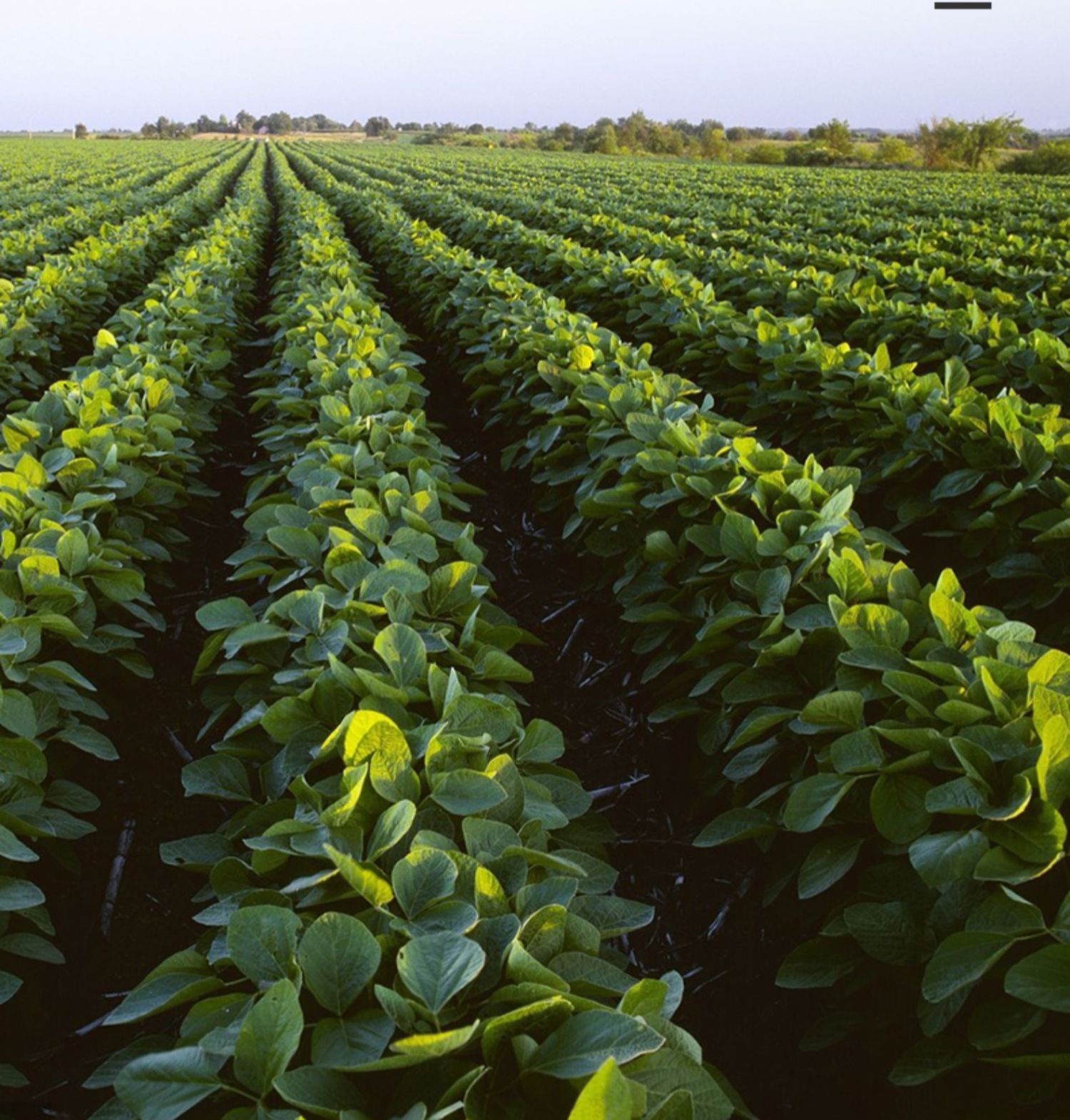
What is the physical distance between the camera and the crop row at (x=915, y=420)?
10.3 feet

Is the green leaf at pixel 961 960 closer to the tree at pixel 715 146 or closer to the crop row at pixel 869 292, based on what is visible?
the crop row at pixel 869 292

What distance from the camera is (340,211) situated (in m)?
16.7

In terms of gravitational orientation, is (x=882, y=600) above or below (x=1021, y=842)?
above

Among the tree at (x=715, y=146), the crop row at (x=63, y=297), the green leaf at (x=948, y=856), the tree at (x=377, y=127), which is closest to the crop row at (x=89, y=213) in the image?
the crop row at (x=63, y=297)

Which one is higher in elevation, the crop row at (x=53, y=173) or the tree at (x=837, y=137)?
the tree at (x=837, y=137)

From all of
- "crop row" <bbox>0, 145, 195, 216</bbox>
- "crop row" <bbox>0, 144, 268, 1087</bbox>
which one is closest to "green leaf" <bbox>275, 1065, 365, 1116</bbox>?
"crop row" <bbox>0, 144, 268, 1087</bbox>

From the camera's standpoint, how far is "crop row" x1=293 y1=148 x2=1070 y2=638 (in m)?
3.13

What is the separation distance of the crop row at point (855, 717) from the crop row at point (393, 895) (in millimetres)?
467

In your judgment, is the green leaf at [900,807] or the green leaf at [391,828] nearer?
the green leaf at [391,828]

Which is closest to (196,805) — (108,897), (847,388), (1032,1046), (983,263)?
(108,897)

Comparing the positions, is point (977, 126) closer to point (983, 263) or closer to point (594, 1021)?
point (983, 263)

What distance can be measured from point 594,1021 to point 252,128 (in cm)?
13944

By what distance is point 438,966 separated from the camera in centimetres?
104

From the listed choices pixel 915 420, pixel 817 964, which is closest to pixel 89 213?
pixel 915 420
